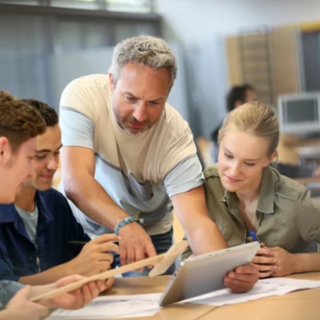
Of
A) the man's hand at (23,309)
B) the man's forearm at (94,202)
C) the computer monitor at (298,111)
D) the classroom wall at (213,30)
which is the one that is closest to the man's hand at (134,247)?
the man's forearm at (94,202)

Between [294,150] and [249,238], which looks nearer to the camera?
[249,238]

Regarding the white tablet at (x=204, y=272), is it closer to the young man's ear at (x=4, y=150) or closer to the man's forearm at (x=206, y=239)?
the man's forearm at (x=206, y=239)

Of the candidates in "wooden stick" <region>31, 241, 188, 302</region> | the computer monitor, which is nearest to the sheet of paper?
"wooden stick" <region>31, 241, 188, 302</region>

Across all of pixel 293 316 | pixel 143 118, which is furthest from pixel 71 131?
pixel 293 316

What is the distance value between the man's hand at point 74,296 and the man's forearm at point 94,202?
387mm

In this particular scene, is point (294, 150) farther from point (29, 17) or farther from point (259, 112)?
point (259, 112)

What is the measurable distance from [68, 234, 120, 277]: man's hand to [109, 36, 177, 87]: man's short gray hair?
0.55 meters

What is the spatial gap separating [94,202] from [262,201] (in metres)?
0.51

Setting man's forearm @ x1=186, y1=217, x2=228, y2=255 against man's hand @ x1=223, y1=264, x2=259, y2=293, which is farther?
man's forearm @ x1=186, y1=217, x2=228, y2=255

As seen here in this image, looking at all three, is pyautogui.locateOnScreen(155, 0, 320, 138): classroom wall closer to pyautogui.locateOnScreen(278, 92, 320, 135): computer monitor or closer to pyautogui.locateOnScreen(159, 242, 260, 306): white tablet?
pyautogui.locateOnScreen(278, 92, 320, 135): computer monitor

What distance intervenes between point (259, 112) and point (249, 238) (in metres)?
0.38

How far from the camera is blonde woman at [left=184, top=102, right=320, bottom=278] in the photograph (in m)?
1.90

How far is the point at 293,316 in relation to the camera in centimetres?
149

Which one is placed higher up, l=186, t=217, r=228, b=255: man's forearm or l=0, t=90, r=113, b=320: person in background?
l=0, t=90, r=113, b=320: person in background
